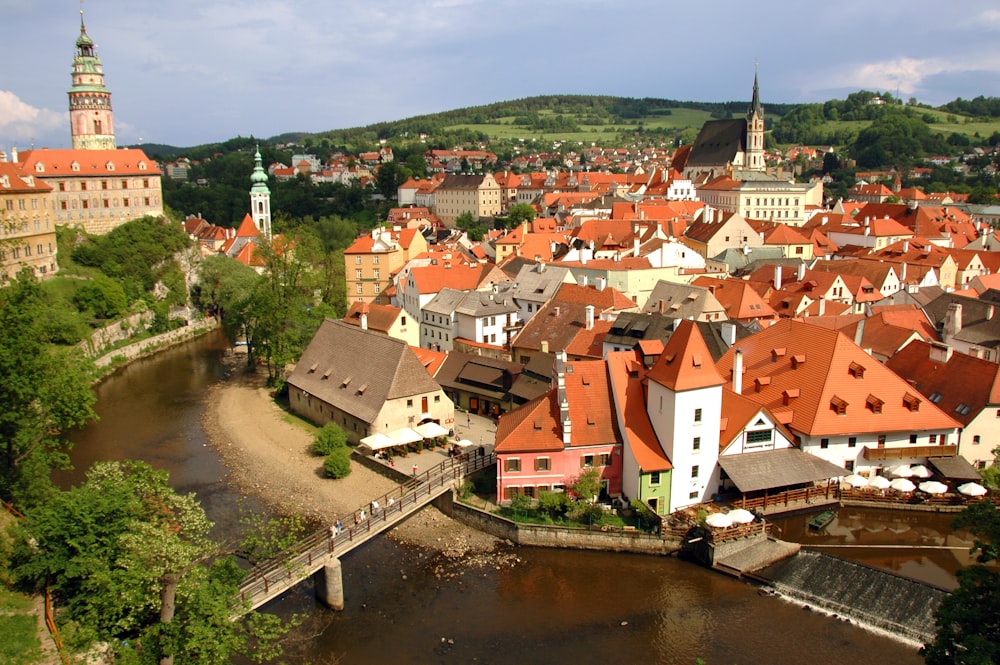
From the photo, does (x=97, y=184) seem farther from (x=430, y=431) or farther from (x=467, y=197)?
(x=430, y=431)

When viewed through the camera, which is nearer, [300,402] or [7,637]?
[7,637]

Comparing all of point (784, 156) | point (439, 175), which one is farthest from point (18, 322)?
point (784, 156)

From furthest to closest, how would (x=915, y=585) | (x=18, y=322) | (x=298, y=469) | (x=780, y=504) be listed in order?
(x=298, y=469) → (x=780, y=504) → (x=18, y=322) → (x=915, y=585)

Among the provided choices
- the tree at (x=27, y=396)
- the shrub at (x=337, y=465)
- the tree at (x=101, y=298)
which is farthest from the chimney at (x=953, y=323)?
the tree at (x=101, y=298)

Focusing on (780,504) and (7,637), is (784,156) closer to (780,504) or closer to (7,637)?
(780,504)

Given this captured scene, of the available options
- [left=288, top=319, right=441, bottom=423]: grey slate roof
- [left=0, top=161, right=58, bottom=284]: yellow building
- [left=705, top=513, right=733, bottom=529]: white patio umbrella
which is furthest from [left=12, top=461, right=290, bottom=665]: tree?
[left=0, top=161, right=58, bottom=284]: yellow building

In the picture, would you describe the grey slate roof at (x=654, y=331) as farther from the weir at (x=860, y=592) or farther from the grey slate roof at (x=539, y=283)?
the weir at (x=860, y=592)

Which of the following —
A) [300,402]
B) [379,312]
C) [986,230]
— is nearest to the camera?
[300,402]
